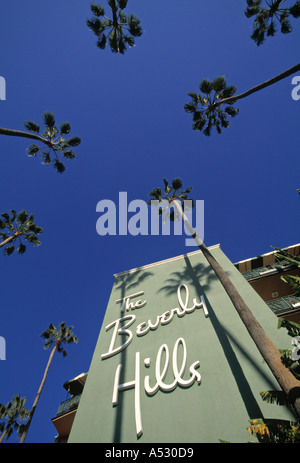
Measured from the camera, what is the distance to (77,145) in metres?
13.0

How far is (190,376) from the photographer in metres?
7.54

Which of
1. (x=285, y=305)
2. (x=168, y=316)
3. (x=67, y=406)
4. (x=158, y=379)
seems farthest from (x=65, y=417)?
(x=285, y=305)

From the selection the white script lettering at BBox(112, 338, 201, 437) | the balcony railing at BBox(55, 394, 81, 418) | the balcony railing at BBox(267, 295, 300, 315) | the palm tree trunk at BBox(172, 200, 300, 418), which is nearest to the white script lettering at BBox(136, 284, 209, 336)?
the white script lettering at BBox(112, 338, 201, 437)

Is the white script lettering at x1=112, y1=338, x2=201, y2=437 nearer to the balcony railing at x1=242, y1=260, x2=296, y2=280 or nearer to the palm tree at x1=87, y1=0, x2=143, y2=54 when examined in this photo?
the balcony railing at x1=242, y1=260, x2=296, y2=280

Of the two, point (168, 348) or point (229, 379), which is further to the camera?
point (168, 348)

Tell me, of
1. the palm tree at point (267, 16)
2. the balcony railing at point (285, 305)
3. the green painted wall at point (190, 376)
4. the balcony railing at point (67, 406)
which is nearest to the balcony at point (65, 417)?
the balcony railing at point (67, 406)

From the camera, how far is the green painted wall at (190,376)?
6137 mm

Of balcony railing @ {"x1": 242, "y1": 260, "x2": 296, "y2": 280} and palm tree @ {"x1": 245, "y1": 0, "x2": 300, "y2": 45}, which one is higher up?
palm tree @ {"x1": 245, "y1": 0, "x2": 300, "y2": 45}

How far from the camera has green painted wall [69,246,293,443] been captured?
614 centimetres

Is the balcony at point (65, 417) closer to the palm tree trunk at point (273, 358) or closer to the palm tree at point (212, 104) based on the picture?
the palm tree trunk at point (273, 358)

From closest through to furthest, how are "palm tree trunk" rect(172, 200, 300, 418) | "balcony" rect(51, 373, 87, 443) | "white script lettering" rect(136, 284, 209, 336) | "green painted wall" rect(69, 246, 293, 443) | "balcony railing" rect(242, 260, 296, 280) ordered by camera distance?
"palm tree trunk" rect(172, 200, 300, 418)
"green painted wall" rect(69, 246, 293, 443)
"white script lettering" rect(136, 284, 209, 336)
"balcony" rect(51, 373, 87, 443)
"balcony railing" rect(242, 260, 296, 280)

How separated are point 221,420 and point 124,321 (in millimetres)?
6304

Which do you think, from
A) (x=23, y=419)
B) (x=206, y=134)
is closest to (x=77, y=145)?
(x=206, y=134)
